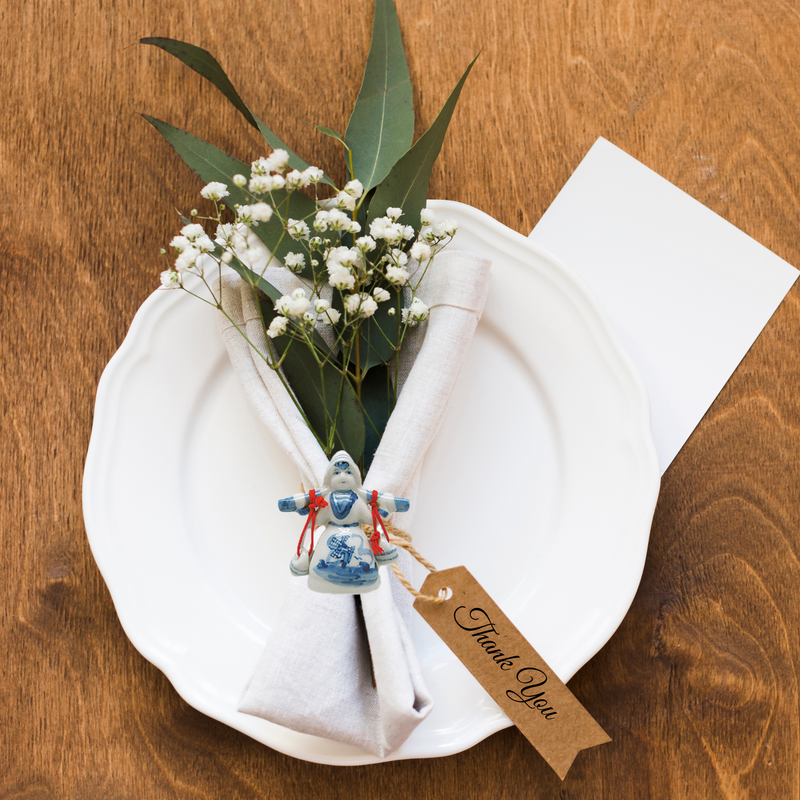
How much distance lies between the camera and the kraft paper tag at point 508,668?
495 mm

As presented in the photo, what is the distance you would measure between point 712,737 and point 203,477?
2.01 feet

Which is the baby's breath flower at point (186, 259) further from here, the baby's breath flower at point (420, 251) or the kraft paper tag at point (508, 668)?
the kraft paper tag at point (508, 668)

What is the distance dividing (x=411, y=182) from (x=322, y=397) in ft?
0.74

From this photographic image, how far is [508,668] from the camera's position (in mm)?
513

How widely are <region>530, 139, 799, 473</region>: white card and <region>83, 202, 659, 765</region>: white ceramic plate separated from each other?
72mm

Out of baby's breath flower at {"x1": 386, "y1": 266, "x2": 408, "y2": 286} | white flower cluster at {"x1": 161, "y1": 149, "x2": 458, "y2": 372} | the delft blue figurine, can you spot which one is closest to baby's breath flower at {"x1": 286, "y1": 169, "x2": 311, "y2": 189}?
white flower cluster at {"x1": 161, "y1": 149, "x2": 458, "y2": 372}

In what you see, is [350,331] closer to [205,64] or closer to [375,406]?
[375,406]

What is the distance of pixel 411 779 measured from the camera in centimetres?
62

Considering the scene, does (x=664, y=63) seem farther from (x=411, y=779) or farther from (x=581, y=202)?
(x=411, y=779)

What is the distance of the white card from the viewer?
2.09 feet

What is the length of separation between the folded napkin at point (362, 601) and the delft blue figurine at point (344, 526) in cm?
6

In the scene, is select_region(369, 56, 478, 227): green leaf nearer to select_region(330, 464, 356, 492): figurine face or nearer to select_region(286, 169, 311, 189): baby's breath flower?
select_region(286, 169, 311, 189): baby's breath flower

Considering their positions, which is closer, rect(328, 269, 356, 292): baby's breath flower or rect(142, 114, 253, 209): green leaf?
rect(328, 269, 356, 292): baby's breath flower

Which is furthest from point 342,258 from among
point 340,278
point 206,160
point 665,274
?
→ point 665,274
